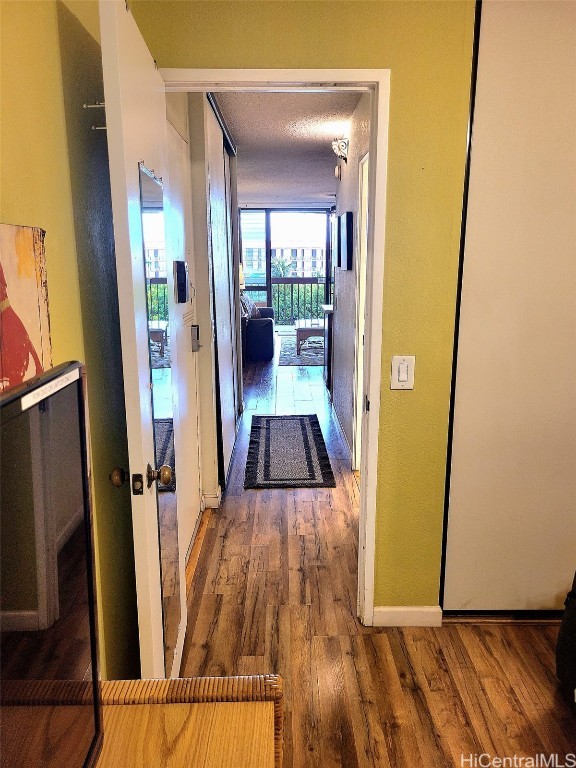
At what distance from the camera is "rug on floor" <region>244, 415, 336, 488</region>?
12.3ft

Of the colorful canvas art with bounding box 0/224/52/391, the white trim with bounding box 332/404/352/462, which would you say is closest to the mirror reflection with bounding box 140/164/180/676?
→ the colorful canvas art with bounding box 0/224/52/391

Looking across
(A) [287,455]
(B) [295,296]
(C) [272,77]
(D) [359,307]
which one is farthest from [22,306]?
(B) [295,296]

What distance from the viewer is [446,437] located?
7.10ft

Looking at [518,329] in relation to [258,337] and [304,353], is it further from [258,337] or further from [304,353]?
[304,353]

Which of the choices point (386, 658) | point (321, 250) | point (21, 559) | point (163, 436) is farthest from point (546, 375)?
point (321, 250)

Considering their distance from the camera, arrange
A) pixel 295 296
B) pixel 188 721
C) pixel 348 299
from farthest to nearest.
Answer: pixel 295 296 → pixel 348 299 → pixel 188 721

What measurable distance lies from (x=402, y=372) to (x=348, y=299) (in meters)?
2.24

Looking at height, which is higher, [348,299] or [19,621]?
[348,299]

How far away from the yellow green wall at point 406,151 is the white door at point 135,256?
15.2 inches

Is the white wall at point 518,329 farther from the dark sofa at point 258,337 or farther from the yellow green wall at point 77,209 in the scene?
the dark sofa at point 258,337

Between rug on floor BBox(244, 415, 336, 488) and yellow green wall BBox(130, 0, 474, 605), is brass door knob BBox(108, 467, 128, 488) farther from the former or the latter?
rug on floor BBox(244, 415, 336, 488)

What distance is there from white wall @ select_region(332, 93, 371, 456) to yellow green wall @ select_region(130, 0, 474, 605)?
1.31 metres

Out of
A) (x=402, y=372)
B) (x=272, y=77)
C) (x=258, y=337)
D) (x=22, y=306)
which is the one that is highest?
(x=272, y=77)

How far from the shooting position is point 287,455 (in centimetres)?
420
